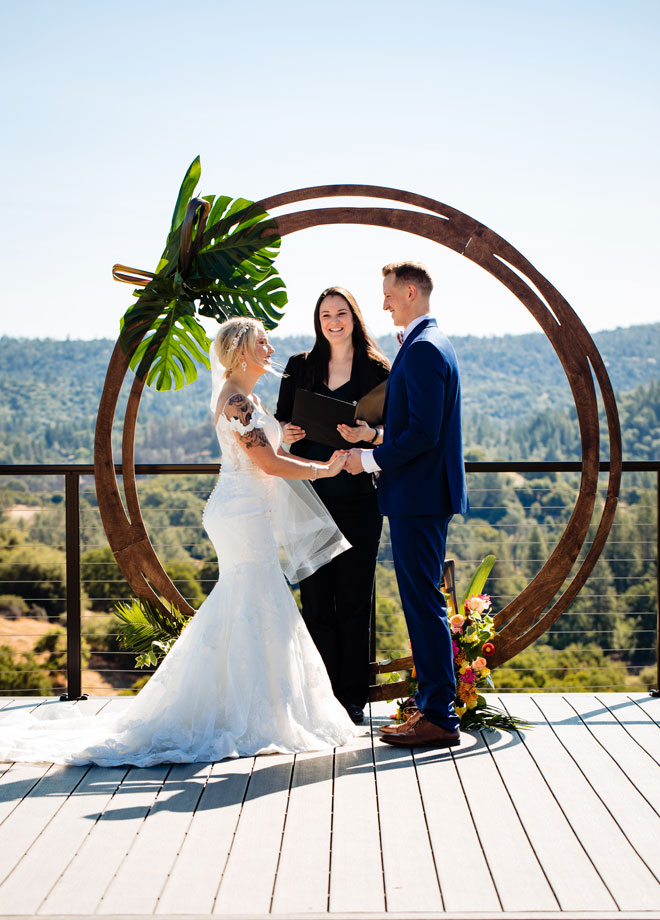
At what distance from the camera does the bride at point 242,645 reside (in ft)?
10.3

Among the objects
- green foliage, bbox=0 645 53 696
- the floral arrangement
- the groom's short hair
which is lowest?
green foliage, bbox=0 645 53 696

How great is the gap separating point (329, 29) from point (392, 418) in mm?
9073

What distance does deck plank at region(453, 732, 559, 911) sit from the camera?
2.14 m

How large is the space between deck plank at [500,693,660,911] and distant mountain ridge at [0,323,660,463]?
20.6m

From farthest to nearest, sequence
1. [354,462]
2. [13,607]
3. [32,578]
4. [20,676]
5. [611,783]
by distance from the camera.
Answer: [32,578] → [13,607] → [20,676] → [354,462] → [611,783]

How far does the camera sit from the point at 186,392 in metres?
26.4

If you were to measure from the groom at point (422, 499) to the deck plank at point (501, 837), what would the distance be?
0.18 meters

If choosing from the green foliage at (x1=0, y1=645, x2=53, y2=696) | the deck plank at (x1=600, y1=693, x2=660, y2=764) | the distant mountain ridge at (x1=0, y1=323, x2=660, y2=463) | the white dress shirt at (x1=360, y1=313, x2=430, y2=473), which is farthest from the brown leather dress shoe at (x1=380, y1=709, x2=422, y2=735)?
the distant mountain ridge at (x1=0, y1=323, x2=660, y2=463)

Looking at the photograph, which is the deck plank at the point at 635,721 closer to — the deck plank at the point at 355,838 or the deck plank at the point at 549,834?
the deck plank at the point at 549,834

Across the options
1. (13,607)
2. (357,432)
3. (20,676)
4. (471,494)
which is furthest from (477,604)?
(471,494)

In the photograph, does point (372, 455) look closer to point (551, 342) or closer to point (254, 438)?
point (254, 438)

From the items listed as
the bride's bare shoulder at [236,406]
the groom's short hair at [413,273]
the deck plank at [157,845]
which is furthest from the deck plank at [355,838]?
the groom's short hair at [413,273]

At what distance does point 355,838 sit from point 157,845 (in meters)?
0.50

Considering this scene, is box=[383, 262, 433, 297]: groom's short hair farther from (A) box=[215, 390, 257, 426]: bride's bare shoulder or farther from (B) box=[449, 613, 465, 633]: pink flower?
(B) box=[449, 613, 465, 633]: pink flower
